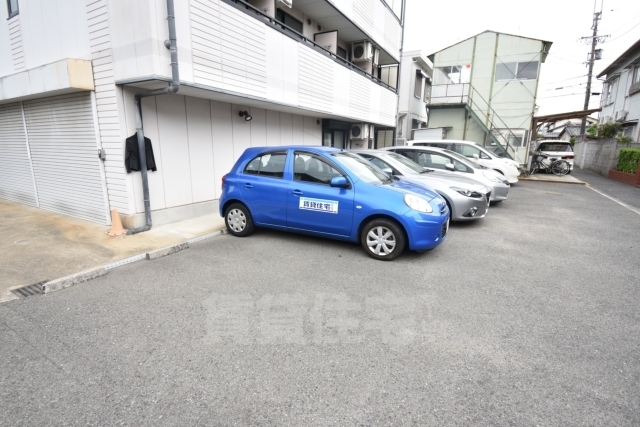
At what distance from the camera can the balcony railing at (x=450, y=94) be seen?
19.6m

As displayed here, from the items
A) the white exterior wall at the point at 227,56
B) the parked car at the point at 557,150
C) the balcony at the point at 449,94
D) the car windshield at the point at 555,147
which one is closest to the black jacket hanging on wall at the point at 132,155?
the white exterior wall at the point at 227,56

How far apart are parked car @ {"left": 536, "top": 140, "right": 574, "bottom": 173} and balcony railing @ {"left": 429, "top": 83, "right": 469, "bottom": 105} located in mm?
4954

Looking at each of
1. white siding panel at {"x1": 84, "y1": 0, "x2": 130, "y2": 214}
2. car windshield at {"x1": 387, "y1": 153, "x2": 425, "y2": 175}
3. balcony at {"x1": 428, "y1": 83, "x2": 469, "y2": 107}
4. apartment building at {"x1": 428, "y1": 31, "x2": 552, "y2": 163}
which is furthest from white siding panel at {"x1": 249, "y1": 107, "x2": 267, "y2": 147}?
balcony at {"x1": 428, "y1": 83, "x2": 469, "y2": 107}

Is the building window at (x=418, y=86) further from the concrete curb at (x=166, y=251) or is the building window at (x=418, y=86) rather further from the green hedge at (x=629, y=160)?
the concrete curb at (x=166, y=251)

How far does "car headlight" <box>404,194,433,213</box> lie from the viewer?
4.54 m

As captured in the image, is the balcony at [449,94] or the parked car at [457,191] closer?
the parked car at [457,191]

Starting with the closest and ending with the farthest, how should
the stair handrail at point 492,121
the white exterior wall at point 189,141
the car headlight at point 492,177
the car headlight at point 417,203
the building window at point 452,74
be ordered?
the car headlight at point 417,203
the white exterior wall at point 189,141
the car headlight at point 492,177
the stair handrail at point 492,121
the building window at point 452,74

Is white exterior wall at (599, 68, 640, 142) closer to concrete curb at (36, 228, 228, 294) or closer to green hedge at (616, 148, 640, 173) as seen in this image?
green hedge at (616, 148, 640, 173)

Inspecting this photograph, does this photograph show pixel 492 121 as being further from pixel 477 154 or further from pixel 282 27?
pixel 282 27

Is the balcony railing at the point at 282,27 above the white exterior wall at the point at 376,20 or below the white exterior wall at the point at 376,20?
below

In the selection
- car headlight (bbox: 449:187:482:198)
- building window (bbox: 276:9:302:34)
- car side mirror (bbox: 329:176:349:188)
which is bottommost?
car headlight (bbox: 449:187:482:198)

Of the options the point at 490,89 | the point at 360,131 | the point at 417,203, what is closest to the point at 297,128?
the point at 360,131

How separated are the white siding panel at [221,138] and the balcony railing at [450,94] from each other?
16.3 m

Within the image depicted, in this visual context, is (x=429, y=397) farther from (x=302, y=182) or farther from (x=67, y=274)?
(x=67, y=274)
